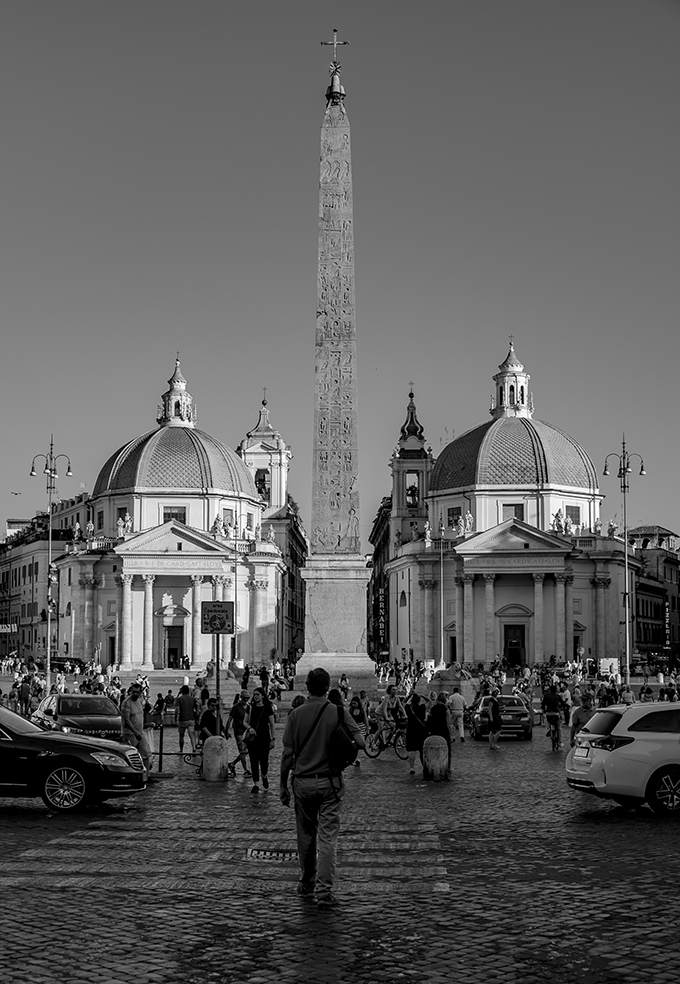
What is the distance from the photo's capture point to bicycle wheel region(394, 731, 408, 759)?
2900 cm

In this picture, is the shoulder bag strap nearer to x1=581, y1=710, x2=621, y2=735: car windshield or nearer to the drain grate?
the drain grate

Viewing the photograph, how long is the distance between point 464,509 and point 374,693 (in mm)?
51326

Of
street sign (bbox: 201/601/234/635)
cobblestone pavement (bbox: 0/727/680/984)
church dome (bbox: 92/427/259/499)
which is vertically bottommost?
cobblestone pavement (bbox: 0/727/680/984)

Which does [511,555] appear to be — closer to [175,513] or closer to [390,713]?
[175,513]

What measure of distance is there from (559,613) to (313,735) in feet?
250

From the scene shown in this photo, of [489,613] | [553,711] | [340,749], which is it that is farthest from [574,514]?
[340,749]

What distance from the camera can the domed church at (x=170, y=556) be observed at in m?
89.1

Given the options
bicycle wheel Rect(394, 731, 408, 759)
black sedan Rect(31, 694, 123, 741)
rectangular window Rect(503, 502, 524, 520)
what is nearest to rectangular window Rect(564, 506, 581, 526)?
rectangular window Rect(503, 502, 524, 520)

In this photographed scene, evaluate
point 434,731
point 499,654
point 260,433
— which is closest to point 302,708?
point 434,731

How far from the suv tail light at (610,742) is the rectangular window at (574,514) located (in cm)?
7551

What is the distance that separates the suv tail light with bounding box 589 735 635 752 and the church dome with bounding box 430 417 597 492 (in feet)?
242

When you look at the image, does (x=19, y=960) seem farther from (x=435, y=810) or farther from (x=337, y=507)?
(x=337, y=507)

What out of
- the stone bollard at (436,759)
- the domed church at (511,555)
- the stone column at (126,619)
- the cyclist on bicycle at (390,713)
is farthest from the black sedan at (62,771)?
the stone column at (126,619)

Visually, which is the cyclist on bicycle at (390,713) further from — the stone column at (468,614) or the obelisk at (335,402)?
the stone column at (468,614)
